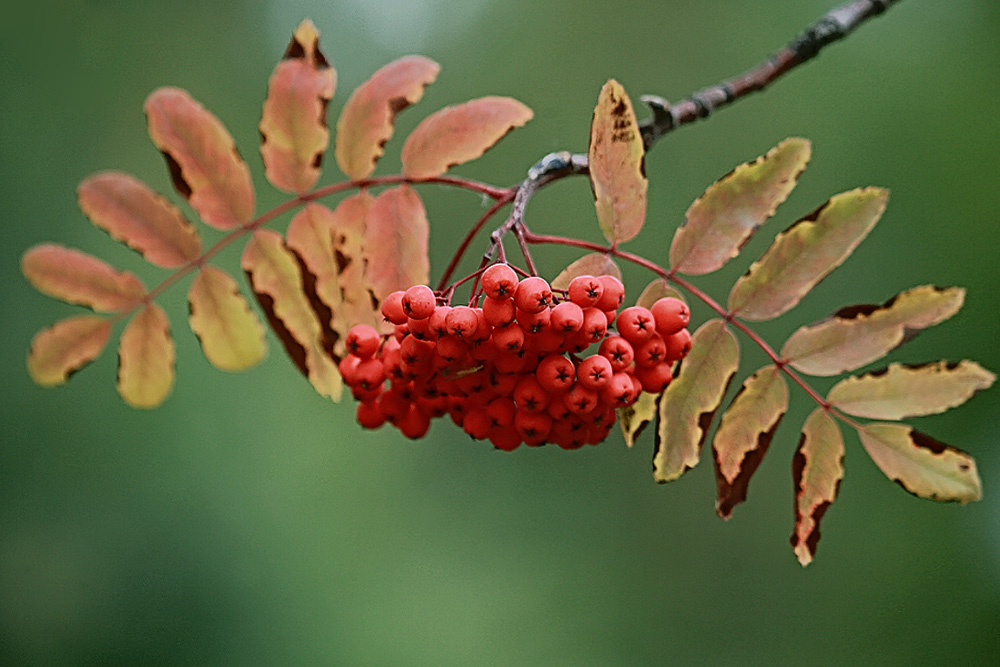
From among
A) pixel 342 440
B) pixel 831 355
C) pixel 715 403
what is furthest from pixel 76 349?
pixel 342 440

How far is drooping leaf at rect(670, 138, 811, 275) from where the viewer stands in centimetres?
68

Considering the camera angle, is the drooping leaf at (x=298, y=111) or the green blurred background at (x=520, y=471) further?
the green blurred background at (x=520, y=471)

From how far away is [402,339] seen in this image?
65 centimetres

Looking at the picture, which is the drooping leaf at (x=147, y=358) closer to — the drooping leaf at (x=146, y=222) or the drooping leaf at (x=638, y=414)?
the drooping leaf at (x=146, y=222)

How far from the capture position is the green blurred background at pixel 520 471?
101 inches

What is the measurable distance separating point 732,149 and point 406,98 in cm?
209

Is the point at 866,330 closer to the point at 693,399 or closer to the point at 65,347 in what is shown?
the point at 693,399

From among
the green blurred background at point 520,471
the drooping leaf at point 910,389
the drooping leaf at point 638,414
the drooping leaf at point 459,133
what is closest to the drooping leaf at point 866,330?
the drooping leaf at point 910,389

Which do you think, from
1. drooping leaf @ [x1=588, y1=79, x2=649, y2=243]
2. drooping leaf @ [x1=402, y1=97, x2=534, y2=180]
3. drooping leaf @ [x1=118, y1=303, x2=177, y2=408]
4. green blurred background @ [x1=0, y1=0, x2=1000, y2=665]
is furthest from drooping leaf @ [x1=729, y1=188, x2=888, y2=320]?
green blurred background @ [x1=0, y1=0, x2=1000, y2=665]

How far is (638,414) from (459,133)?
0.35 m

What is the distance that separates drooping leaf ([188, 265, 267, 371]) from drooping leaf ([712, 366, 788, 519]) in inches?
20.4

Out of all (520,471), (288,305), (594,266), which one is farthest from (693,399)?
(520,471)

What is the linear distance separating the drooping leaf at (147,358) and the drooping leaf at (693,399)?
572 millimetres

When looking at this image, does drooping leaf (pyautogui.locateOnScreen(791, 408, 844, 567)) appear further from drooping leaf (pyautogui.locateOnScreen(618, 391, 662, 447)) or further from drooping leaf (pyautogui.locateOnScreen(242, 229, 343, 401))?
drooping leaf (pyautogui.locateOnScreen(242, 229, 343, 401))
